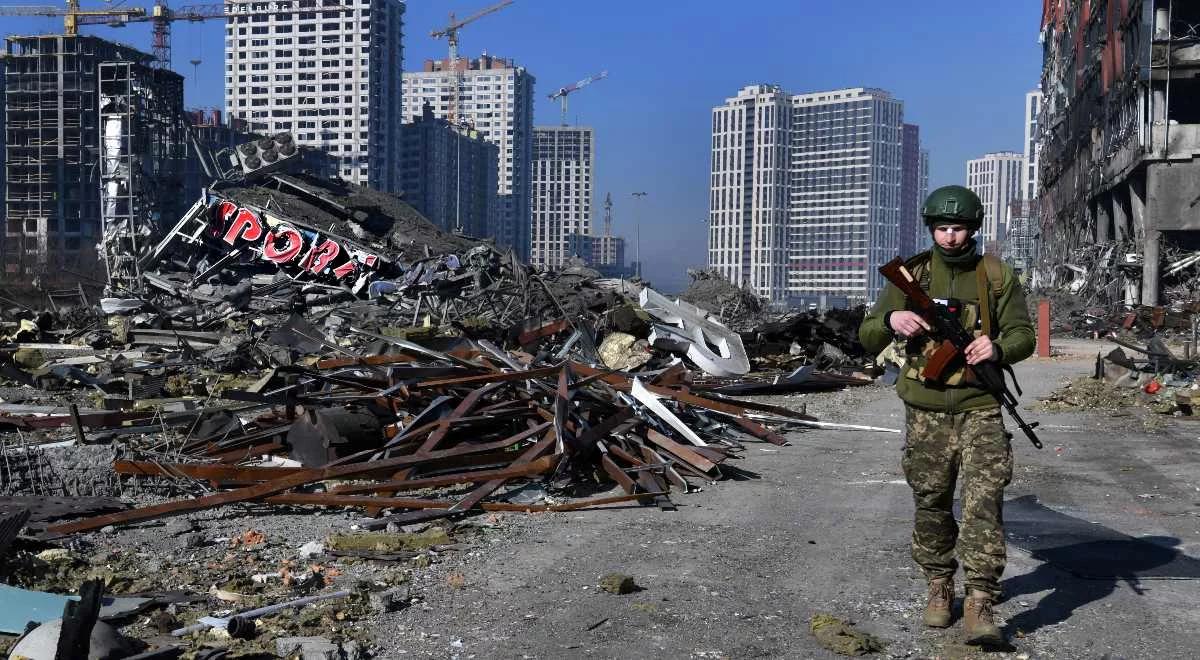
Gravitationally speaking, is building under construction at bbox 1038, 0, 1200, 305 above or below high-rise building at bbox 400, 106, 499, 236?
below

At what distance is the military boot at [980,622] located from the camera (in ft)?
14.6

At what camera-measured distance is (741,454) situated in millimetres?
10023

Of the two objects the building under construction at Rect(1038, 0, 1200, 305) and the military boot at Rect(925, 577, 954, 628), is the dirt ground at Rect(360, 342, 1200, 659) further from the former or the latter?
the building under construction at Rect(1038, 0, 1200, 305)

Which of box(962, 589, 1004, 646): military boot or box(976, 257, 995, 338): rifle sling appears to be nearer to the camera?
box(962, 589, 1004, 646): military boot

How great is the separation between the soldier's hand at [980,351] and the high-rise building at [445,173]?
479 feet

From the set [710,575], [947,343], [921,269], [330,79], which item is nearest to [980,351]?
[947,343]

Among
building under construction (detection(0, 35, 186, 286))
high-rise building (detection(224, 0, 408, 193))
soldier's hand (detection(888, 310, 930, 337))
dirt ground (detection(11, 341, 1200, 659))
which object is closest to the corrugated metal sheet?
dirt ground (detection(11, 341, 1200, 659))

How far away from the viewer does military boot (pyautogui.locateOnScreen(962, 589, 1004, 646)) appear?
14.6 feet

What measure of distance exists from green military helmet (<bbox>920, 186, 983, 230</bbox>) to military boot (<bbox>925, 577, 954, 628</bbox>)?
1.48 m

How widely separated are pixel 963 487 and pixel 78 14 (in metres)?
131

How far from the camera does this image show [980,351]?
4.48 m

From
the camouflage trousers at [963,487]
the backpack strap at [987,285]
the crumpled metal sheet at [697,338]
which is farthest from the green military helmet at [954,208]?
the crumpled metal sheet at [697,338]

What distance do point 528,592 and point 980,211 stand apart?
2.64 metres

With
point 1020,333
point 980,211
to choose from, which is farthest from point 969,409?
point 980,211
